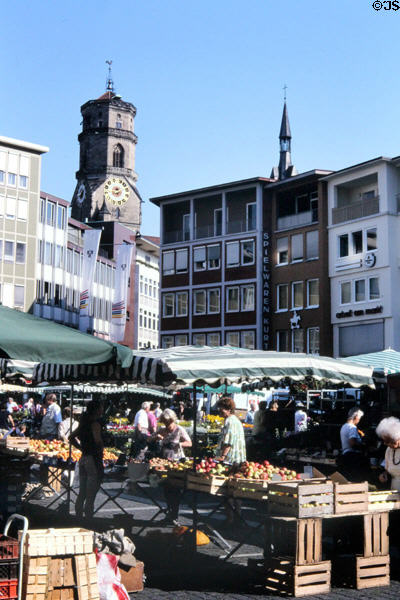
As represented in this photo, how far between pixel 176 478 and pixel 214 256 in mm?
45993

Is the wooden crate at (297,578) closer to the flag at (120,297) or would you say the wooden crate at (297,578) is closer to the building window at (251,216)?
the flag at (120,297)

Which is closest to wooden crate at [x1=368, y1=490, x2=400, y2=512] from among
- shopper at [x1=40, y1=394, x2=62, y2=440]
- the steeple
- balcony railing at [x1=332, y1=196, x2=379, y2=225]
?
shopper at [x1=40, y1=394, x2=62, y2=440]

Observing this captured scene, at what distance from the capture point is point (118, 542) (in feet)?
24.5

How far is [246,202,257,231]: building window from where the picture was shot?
178ft

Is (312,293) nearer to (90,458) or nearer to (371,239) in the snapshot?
(371,239)

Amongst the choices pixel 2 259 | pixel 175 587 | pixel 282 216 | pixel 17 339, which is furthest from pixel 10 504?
pixel 2 259

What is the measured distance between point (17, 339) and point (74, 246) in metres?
63.5

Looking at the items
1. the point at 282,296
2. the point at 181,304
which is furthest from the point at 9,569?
the point at 181,304

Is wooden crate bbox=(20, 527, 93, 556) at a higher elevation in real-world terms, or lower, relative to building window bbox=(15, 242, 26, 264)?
lower

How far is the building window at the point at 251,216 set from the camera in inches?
2137

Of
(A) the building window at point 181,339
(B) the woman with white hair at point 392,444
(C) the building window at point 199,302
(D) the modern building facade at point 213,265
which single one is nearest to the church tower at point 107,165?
(D) the modern building facade at point 213,265

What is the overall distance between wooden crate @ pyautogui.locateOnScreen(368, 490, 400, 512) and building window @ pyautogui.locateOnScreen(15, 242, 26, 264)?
180ft

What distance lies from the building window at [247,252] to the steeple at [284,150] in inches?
669

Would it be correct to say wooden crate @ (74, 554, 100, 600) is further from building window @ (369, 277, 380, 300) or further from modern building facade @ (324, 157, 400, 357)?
building window @ (369, 277, 380, 300)
